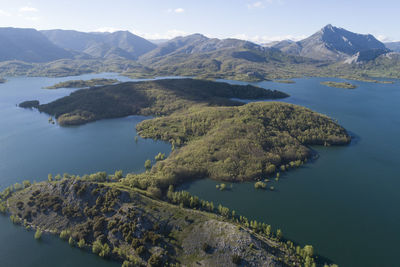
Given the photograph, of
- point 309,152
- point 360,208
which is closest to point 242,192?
point 360,208

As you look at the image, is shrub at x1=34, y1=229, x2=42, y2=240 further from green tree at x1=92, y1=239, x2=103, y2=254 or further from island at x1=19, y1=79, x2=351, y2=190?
island at x1=19, y1=79, x2=351, y2=190

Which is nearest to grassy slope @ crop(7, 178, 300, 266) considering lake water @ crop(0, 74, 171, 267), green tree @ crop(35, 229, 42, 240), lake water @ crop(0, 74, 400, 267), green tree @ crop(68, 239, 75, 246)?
green tree @ crop(68, 239, 75, 246)

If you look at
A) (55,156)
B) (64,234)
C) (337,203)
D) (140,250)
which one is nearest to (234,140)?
(337,203)

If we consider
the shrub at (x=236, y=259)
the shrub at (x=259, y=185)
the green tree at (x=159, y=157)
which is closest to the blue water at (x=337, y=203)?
the shrub at (x=259, y=185)

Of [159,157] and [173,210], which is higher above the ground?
[159,157]

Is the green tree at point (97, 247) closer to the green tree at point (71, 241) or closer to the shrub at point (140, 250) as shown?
the green tree at point (71, 241)

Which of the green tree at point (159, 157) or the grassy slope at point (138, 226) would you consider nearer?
the grassy slope at point (138, 226)

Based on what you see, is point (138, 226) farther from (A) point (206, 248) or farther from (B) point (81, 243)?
(A) point (206, 248)
